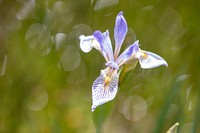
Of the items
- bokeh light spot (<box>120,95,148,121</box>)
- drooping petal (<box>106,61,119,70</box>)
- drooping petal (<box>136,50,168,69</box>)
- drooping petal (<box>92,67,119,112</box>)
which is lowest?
bokeh light spot (<box>120,95,148,121</box>)

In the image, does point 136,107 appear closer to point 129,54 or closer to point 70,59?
point 70,59

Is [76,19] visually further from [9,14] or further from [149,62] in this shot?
[149,62]

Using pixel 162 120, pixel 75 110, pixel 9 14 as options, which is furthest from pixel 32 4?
pixel 162 120

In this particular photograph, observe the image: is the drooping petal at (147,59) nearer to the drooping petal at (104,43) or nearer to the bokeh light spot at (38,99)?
the drooping petal at (104,43)

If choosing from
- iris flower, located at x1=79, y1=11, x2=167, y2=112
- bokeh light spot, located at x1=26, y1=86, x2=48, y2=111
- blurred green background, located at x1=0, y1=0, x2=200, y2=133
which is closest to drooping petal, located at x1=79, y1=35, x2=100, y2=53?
iris flower, located at x1=79, y1=11, x2=167, y2=112

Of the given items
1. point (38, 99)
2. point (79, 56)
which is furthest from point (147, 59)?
point (79, 56)

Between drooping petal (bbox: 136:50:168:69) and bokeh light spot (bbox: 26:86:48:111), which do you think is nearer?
drooping petal (bbox: 136:50:168:69)

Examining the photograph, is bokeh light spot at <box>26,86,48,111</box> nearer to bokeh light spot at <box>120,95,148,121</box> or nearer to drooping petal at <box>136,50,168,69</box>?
bokeh light spot at <box>120,95,148,121</box>
